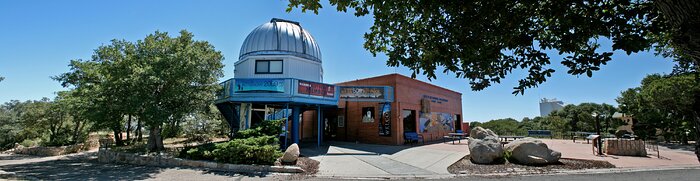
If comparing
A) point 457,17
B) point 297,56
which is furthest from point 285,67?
point 457,17

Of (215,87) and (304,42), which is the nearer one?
(215,87)

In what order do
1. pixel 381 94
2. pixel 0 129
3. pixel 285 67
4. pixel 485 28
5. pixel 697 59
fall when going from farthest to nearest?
pixel 0 129
pixel 381 94
pixel 285 67
pixel 485 28
pixel 697 59

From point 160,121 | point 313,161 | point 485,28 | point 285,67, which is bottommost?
point 313,161

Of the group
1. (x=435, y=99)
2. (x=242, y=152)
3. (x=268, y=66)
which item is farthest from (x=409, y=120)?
(x=242, y=152)

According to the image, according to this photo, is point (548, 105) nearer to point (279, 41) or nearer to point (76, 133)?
point (279, 41)

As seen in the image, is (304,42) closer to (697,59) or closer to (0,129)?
(697,59)

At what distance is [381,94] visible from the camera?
64.8ft

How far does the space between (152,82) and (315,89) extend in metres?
7.24

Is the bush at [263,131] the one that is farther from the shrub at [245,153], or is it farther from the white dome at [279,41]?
the white dome at [279,41]

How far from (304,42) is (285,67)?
237cm

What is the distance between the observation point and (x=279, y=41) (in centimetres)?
1891

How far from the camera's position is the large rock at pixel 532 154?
465 inches

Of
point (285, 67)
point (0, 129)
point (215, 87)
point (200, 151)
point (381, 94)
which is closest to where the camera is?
point (200, 151)

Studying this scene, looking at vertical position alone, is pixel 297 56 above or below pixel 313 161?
above
